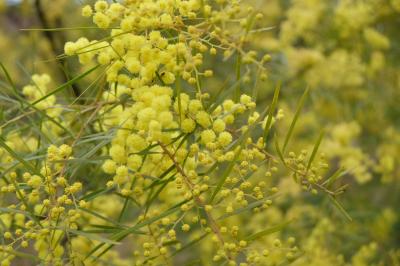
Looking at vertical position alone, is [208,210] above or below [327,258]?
above

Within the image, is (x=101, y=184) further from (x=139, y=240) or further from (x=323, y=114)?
(x=323, y=114)

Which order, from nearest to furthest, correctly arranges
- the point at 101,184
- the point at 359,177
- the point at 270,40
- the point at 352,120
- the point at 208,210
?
the point at 208,210 < the point at 101,184 < the point at 359,177 < the point at 352,120 < the point at 270,40

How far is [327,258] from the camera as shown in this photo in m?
1.32

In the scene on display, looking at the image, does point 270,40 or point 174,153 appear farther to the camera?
point 270,40

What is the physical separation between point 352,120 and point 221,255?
1.22 m

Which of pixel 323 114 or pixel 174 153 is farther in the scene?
pixel 323 114

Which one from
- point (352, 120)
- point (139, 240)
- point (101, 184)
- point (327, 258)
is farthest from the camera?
point (352, 120)

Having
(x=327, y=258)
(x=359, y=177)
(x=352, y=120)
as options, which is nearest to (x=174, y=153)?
(x=327, y=258)

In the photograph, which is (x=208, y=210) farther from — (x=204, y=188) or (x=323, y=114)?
(x=323, y=114)

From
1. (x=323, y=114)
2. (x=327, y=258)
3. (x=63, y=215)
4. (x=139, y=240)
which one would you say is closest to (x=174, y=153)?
(x=63, y=215)

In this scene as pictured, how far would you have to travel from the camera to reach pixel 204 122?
28.9 inches

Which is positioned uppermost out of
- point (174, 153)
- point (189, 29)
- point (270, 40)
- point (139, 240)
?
point (189, 29)

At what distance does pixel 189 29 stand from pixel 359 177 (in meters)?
0.91

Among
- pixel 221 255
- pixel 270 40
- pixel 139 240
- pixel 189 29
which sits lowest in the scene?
A: pixel 270 40
